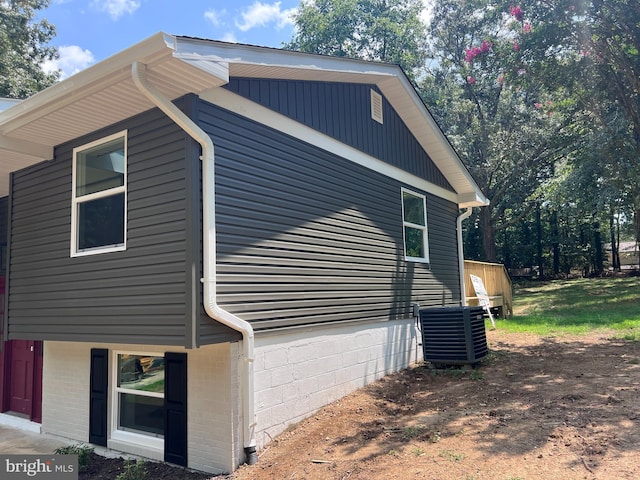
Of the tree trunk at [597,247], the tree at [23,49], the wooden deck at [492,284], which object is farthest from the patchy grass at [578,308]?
the tree at [23,49]

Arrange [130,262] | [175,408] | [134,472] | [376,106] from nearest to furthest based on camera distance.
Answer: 1. [134,472]
2. [130,262]
3. [175,408]
4. [376,106]

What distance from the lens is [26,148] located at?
539cm

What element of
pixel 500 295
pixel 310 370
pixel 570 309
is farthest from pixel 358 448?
pixel 570 309

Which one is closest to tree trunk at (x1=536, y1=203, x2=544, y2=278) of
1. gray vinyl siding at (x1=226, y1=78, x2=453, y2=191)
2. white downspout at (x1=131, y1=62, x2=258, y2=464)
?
gray vinyl siding at (x1=226, y1=78, x2=453, y2=191)

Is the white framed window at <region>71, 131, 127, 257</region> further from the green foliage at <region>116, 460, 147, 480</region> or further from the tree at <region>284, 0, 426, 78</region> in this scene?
the tree at <region>284, 0, 426, 78</region>

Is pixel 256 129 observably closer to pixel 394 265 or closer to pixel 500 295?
pixel 394 265

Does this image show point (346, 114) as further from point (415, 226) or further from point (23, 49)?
point (23, 49)

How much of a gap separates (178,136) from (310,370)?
3073 millimetres

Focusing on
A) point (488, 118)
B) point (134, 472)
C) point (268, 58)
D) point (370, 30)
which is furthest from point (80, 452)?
point (370, 30)

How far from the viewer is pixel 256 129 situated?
5.11 meters

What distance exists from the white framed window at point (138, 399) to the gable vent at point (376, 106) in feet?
15.9

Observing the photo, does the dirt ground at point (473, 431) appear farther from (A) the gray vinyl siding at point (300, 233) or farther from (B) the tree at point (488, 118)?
(B) the tree at point (488, 118)

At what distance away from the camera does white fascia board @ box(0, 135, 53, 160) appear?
5.17 m

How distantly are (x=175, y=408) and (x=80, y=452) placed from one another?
53.6 inches
